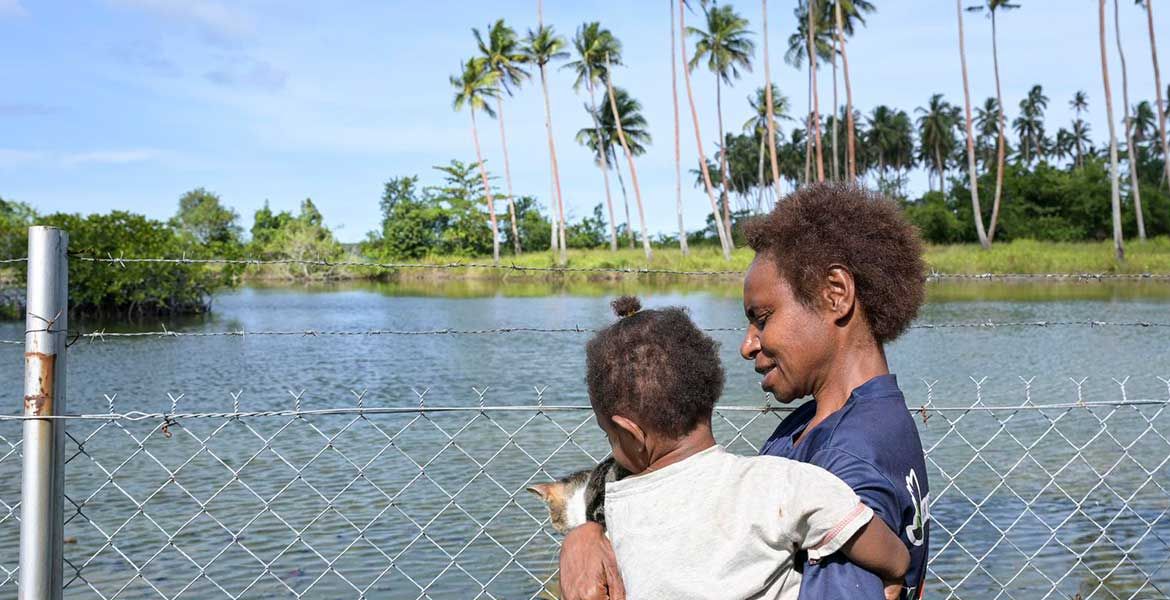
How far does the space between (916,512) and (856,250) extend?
465 mm

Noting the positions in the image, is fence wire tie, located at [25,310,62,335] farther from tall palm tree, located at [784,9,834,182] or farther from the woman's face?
tall palm tree, located at [784,9,834,182]

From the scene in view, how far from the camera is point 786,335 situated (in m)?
1.89

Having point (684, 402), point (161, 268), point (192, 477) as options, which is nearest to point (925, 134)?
point (161, 268)

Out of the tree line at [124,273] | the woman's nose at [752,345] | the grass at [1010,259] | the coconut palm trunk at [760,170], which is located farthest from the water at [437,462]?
the coconut palm trunk at [760,170]

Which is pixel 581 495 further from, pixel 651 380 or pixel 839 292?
pixel 839 292

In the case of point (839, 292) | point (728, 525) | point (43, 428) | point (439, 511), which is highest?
point (839, 292)

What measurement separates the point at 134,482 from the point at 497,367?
774cm

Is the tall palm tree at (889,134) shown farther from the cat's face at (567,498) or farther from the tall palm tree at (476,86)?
the cat's face at (567,498)

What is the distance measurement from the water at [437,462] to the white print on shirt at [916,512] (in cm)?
56

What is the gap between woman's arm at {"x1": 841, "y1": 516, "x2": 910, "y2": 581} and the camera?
158 cm

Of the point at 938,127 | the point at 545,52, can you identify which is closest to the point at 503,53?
the point at 545,52

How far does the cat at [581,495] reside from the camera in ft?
6.35

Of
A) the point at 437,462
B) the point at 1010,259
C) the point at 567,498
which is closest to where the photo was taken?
the point at 567,498

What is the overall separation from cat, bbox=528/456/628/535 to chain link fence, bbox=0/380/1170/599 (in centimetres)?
105
